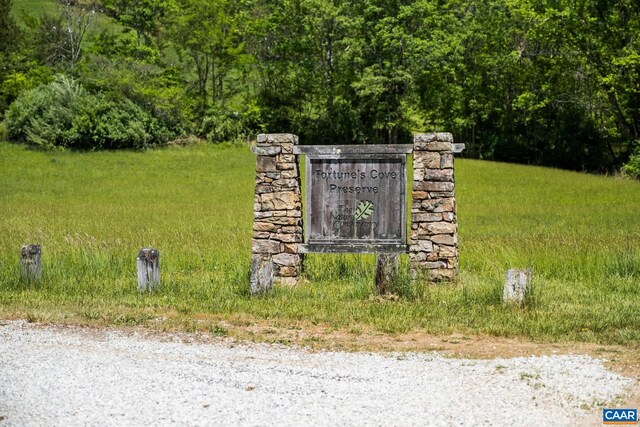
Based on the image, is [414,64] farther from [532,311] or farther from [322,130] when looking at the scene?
[532,311]

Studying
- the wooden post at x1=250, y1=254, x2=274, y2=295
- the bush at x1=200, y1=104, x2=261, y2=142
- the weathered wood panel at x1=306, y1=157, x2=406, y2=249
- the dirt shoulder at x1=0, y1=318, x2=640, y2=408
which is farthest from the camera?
the bush at x1=200, y1=104, x2=261, y2=142

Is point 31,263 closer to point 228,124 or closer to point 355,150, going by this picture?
point 355,150

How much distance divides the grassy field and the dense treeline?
13.9 metres

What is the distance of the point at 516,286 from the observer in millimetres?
11281

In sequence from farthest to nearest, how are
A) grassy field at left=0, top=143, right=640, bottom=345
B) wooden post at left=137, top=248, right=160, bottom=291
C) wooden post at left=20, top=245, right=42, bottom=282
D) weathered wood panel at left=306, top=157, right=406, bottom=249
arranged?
1. weathered wood panel at left=306, top=157, right=406, bottom=249
2. wooden post at left=20, top=245, right=42, bottom=282
3. wooden post at left=137, top=248, right=160, bottom=291
4. grassy field at left=0, top=143, right=640, bottom=345

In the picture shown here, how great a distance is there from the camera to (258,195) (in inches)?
573

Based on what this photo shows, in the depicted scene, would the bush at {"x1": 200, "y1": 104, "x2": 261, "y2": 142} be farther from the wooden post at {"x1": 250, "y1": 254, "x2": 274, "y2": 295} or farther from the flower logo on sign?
the wooden post at {"x1": 250, "y1": 254, "x2": 274, "y2": 295}

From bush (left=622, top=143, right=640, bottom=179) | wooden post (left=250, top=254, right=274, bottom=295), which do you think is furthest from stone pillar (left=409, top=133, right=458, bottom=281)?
bush (left=622, top=143, right=640, bottom=179)

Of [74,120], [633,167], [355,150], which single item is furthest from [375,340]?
[74,120]

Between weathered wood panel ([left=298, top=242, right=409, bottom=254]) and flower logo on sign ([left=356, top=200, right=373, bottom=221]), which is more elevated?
flower logo on sign ([left=356, top=200, right=373, bottom=221])

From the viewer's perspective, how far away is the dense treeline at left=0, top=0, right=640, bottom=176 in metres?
45.9

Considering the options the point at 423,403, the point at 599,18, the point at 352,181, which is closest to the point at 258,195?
the point at 352,181

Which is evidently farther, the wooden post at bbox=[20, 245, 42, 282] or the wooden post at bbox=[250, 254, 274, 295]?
the wooden post at bbox=[20, 245, 42, 282]

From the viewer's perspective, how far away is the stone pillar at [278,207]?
1434 centimetres
